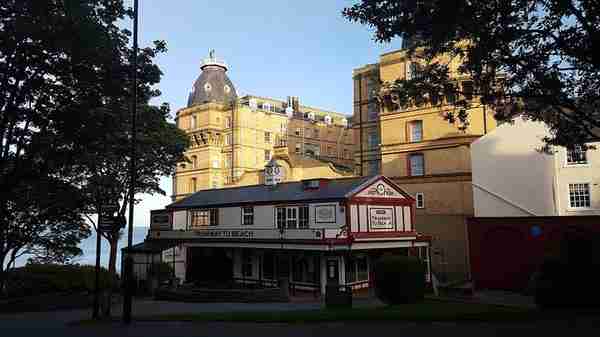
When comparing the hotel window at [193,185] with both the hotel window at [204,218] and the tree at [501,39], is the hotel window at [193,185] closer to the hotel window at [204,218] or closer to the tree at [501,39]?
the hotel window at [204,218]

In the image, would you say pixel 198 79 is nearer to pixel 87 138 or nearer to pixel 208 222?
pixel 208 222

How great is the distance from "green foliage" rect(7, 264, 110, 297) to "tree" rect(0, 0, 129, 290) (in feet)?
50.0

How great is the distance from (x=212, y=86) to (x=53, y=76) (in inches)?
2277

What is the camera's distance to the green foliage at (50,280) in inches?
1143

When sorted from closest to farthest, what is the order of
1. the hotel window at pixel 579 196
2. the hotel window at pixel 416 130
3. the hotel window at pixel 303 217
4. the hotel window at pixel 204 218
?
the hotel window at pixel 579 196
the hotel window at pixel 303 217
the hotel window at pixel 204 218
the hotel window at pixel 416 130

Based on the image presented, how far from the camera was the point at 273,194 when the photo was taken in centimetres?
3750

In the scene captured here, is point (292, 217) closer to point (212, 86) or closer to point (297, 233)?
point (297, 233)

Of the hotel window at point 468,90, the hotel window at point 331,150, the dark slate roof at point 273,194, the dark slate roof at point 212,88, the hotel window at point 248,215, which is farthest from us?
the hotel window at point 331,150

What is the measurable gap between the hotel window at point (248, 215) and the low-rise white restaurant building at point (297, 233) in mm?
76

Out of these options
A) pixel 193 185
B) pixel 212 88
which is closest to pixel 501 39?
pixel 193 185

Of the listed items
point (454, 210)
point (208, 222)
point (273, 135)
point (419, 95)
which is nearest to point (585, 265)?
point (419, 95)

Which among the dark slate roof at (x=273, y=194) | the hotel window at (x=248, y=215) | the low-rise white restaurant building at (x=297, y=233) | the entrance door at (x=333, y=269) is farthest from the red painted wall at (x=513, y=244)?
the hotel window at (x=248, y=215)

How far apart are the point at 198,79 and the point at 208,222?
38051mm

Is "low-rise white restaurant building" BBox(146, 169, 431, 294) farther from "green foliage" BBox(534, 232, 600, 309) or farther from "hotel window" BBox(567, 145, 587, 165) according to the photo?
"green foliage" BBox(534, 232, 600, 309)
